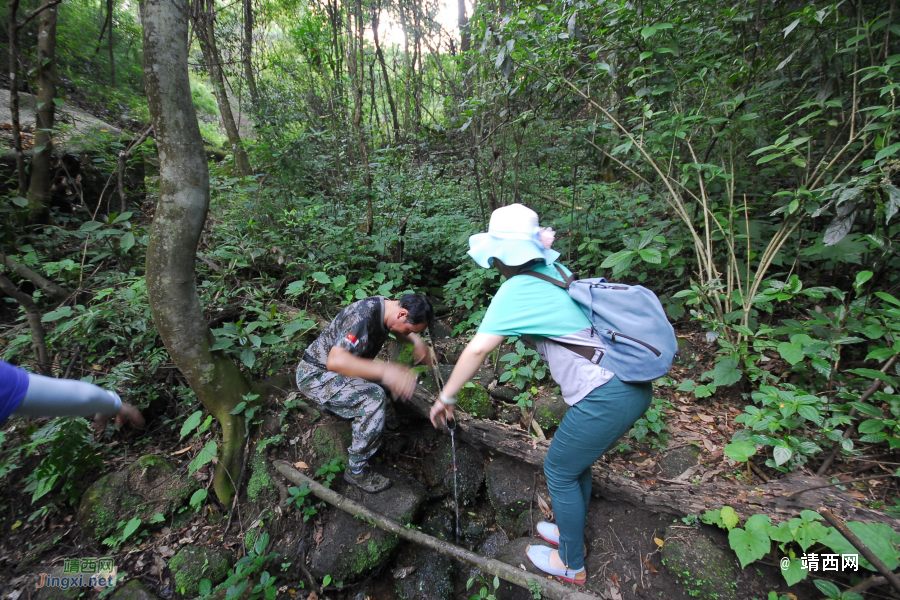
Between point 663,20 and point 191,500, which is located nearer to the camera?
point 191,500

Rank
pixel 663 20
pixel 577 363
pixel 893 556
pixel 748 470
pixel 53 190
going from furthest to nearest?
pixel 53 190 < pixel 663 20 < pixel 748 470 < pixel 577 363 < pixel 893 556

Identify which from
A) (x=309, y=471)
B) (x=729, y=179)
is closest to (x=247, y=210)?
(x=309, y=471)

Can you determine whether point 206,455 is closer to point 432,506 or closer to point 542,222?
point 432,506

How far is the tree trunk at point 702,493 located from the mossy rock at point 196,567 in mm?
2263

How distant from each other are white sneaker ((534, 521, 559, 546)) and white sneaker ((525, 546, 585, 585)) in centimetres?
8

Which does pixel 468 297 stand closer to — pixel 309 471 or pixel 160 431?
pixel 309 471

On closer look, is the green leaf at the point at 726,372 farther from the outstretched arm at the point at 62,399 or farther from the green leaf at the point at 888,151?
the outstretched arm at the point at 62,399

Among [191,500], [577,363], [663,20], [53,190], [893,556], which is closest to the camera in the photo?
[893,556]

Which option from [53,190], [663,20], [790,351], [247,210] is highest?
[663,20]

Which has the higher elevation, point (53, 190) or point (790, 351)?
point (53, 190)

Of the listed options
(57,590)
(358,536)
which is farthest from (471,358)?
(57,590)

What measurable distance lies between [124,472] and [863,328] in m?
5.90

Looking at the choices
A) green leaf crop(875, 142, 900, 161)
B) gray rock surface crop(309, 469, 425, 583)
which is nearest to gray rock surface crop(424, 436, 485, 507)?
gray rock surface crop(309, 469, 425, 583)

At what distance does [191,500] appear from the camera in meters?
3.03
